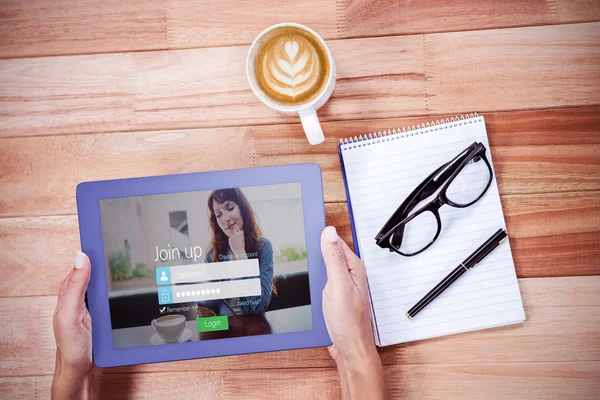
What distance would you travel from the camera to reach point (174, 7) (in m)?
0.86

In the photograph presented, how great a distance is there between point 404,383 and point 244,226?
1.44ft

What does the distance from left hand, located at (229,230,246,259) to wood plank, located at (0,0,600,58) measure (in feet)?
1.24

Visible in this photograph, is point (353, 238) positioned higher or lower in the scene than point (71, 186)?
lower

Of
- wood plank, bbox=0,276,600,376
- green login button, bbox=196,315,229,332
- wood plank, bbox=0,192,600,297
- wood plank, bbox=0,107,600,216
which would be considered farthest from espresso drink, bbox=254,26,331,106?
wood plank, bbox=0,276,600,376

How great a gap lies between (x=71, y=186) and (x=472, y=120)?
2.56 feet

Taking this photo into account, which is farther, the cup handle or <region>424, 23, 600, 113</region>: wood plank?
<region>424, 23, 600, 113</region>: wood plank

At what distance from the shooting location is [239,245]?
0.75m

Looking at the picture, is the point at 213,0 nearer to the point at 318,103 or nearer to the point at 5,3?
the point at 318,103

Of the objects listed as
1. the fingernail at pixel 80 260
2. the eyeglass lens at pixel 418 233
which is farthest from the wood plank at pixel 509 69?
the fingernail at pixel 80 260

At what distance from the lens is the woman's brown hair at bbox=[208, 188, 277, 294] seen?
75 centimetres

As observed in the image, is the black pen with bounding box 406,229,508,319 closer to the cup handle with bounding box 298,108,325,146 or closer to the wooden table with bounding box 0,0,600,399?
the wooden table with bounding box 0,0,600,399

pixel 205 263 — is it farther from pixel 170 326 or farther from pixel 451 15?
pixel 451 15

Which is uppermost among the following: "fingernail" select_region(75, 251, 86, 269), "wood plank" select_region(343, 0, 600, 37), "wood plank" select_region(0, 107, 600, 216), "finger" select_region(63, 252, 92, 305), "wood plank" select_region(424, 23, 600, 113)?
"wood plank" select_region(343, 0, 600, 37)

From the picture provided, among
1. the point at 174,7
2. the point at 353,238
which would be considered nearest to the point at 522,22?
the point at 353,238
